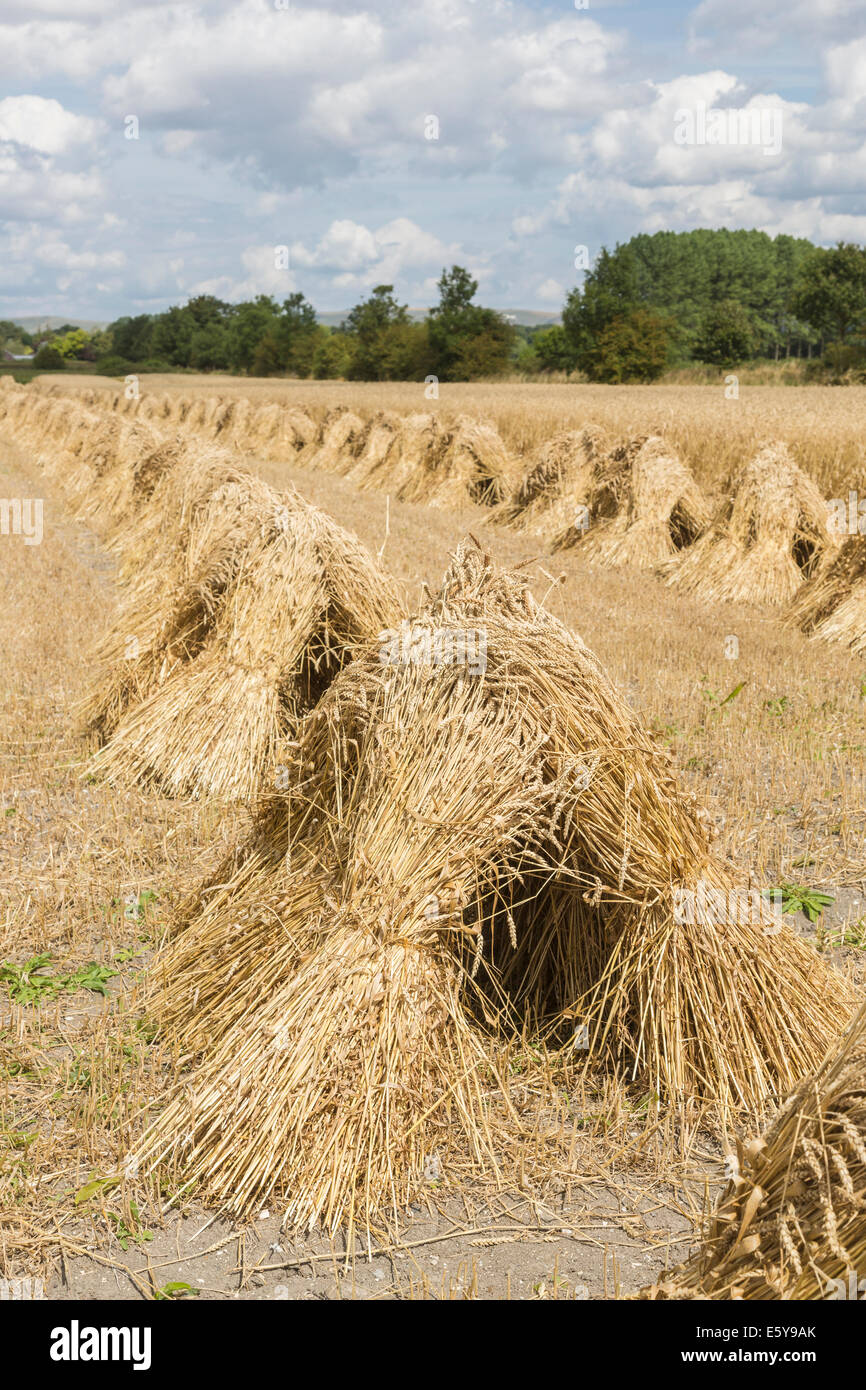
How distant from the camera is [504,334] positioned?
55938 millimetres

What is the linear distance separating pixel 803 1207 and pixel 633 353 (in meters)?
52.3

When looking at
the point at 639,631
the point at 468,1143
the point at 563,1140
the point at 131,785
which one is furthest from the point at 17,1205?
the point at 639,631

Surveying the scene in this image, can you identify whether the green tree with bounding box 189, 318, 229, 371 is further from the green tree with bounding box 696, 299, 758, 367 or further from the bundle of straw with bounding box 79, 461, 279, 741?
the bundle of straw with bounding box 79, 461, 279, 741

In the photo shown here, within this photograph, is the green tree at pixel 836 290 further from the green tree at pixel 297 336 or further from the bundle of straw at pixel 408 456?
the bundle of straw at pixel 408 456

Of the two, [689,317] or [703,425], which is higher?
[689,317]

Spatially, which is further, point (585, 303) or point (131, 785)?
point (585, 303)

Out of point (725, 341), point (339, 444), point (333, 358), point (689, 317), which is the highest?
point (689, 317)

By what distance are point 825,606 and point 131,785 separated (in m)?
6.48

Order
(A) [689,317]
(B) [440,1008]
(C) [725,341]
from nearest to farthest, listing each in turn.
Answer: (B) [440,1008] → (C) [725,341] → (A) [689,317]

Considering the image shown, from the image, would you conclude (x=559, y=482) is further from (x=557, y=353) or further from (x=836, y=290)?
(x=836, y=290)

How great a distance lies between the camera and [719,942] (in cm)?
347

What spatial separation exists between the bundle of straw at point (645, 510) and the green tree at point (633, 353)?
38.3 m

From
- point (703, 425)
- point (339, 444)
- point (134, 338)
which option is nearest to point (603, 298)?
point (339, 444)
